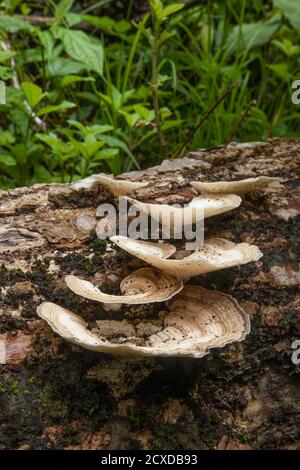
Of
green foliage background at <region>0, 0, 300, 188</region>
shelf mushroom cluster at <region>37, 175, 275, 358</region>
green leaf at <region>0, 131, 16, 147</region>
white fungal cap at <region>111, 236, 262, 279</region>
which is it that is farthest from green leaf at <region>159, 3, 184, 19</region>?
white fungal cap at <region>111, 236, 262, 279</region>

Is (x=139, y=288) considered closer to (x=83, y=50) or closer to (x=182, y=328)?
(x=182, y=328)

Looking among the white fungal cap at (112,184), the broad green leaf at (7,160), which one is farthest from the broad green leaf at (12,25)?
the white fungal cap at (112,184)

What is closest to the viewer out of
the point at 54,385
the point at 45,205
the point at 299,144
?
the point at 54,385

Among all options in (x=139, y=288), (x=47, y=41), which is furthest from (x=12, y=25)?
(x=139, y=288)

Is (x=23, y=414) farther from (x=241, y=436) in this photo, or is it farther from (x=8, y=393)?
(x=241, y=436)

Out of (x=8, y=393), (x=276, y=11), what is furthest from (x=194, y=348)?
(x=276, y=11)
